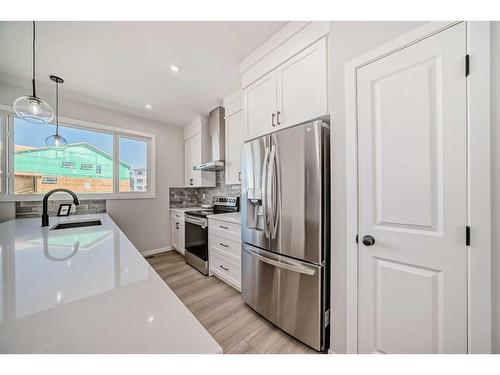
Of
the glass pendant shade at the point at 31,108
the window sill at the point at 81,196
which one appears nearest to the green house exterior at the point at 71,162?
the window sill at the point at 81,196

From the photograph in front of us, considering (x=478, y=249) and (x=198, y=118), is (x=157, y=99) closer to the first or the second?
(x=198, y=118)

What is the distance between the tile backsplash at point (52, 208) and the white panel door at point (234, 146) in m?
2.06

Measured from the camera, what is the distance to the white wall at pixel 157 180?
2846mm

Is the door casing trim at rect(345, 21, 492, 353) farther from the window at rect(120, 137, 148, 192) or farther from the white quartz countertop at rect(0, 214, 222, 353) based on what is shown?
the window at rect(120, 137, 148, 192)

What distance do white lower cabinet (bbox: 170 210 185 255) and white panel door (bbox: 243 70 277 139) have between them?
2060 mm

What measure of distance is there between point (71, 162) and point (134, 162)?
0.81 metres

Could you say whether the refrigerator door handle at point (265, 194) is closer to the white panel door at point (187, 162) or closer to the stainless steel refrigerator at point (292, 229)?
the stainless steel refrigerator at point (292, 229)

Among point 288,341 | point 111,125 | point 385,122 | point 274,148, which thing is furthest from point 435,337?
point 111,125

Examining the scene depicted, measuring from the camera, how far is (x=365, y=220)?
111 centimetres

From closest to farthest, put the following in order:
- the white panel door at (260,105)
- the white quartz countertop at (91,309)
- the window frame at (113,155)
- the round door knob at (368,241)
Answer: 1. the white quartz countertop at (91,309)
2. the round door knob at (368,241)
3. the white panel door at (260,105)
4. the window frame at (113,155)

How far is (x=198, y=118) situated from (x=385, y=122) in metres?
2.93

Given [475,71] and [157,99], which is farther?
[157,99]

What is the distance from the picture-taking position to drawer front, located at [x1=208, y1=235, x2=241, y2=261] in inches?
81.9

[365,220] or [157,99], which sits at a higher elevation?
[157,99]
